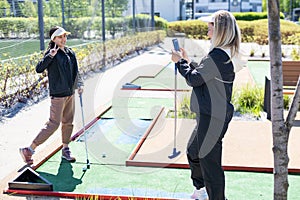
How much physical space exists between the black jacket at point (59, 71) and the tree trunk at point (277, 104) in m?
2.97

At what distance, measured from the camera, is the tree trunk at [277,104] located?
280 cm

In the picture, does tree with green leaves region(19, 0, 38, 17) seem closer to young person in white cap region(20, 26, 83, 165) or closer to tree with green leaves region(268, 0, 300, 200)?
young person in white cap region(20, 26, 83, 165)

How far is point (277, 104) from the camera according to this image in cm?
293

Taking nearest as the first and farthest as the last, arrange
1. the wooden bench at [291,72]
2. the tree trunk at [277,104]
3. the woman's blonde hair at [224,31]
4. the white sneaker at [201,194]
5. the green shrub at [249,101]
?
the tree trunk at [277,104], the woman's blonde hair at [224,31], the white sneaker at [201,194], the green shrub at [249,101], the wooden bench at [291,72]

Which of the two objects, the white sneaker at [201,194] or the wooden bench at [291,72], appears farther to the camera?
the wooden bench at [291,72]

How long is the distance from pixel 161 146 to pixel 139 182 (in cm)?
126

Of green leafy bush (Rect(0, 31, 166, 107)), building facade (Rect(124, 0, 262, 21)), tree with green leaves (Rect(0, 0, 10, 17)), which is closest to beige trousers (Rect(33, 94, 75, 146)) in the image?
green leafy bush (Rect(0, 31, 166, 107))

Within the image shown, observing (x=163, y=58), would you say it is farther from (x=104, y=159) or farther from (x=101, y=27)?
(x=104, y=159)

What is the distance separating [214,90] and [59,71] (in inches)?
89.8

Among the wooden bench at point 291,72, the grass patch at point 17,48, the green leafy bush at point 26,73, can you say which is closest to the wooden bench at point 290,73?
the wooden bench at point 291,72

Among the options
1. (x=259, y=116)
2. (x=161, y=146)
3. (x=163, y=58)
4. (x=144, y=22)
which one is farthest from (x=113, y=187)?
(x=144, y=22)

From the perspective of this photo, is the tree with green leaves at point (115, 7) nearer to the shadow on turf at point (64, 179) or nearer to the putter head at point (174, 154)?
the putter head at point (174, 154)

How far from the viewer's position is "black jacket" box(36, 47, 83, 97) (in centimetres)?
518

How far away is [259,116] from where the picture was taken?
25.7ft
